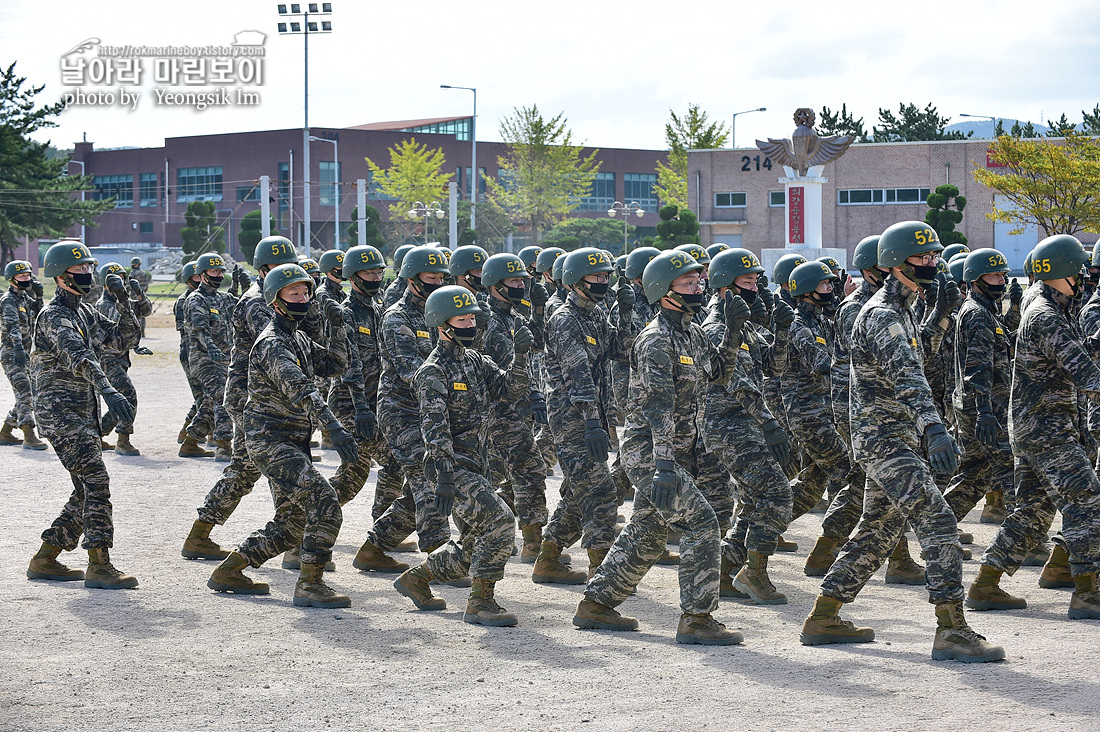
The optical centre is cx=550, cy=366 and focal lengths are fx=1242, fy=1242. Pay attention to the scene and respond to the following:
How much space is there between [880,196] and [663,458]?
6074cm

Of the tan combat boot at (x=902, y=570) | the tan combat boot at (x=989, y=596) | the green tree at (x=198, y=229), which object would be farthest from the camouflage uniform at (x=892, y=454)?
the green tree at (x=198, y=229)

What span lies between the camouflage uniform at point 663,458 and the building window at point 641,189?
314 feet

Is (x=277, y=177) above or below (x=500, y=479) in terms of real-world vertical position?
above

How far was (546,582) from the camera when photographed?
30.0 ft

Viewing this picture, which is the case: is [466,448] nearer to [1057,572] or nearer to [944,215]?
[1057,572]

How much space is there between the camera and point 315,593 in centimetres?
841

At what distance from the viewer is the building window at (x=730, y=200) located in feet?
224

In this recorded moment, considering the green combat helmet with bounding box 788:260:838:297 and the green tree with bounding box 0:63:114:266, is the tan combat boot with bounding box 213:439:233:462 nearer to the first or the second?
the green combat helmet with bounding box 788:260:838:297

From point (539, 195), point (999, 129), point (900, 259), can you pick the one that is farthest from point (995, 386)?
point (539, 195)

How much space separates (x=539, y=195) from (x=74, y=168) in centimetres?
4617

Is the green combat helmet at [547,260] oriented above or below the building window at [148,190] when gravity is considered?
below

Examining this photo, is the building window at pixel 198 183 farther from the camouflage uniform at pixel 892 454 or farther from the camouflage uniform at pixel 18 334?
the camouflage uniform at pixel 892 454

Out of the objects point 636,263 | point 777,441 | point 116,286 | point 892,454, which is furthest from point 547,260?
point 892,454

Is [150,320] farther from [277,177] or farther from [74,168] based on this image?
[74,168]
